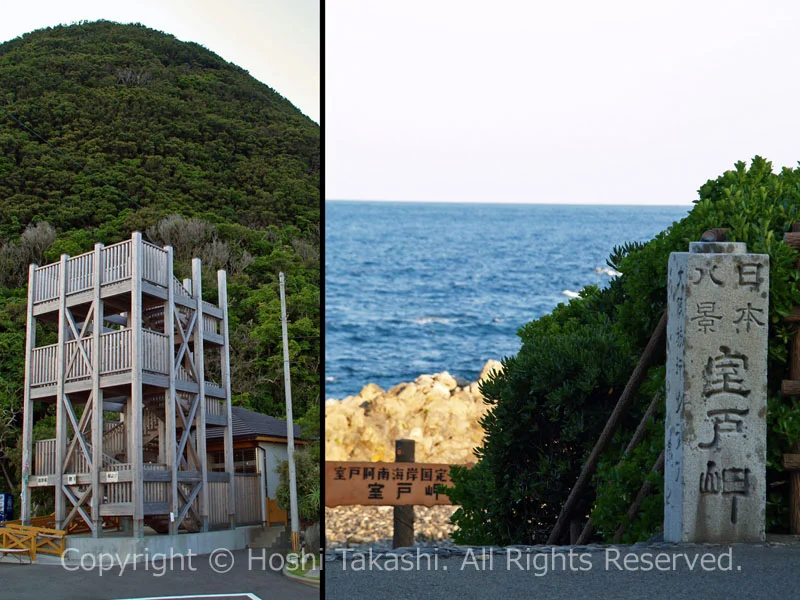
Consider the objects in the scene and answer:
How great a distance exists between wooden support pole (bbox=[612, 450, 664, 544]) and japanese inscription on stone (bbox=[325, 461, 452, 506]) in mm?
1452

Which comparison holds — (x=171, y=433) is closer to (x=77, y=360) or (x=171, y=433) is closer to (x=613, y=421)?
(x=77, y=360)

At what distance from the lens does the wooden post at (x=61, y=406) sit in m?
3.87

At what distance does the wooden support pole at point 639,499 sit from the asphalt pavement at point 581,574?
0.49m

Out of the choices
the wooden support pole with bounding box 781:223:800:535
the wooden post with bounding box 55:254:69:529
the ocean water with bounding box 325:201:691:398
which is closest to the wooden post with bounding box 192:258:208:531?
the wooden post with bounding box 55:254:69:529

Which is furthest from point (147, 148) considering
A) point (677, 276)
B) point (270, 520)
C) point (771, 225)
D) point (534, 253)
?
point (534, 253)

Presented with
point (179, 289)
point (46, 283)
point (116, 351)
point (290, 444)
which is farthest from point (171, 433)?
point (46, 283)

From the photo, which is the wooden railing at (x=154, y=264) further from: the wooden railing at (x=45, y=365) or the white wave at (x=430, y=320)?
the white wave at (x=430, y=320)

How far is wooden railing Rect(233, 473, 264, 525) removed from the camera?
4.06m

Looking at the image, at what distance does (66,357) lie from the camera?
394 cm

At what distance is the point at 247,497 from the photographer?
13.4 ft

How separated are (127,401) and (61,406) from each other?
1.03ft

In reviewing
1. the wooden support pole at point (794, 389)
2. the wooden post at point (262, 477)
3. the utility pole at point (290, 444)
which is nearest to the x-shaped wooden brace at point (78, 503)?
the wooden post at point (262, 477)

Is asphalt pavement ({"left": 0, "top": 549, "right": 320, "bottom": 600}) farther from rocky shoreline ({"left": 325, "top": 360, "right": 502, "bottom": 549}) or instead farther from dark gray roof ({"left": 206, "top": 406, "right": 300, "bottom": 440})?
rocky shoreline ({"left": 325, "top": 360, "right": 502, "bottom": 549})

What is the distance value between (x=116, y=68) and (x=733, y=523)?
3772 mm
